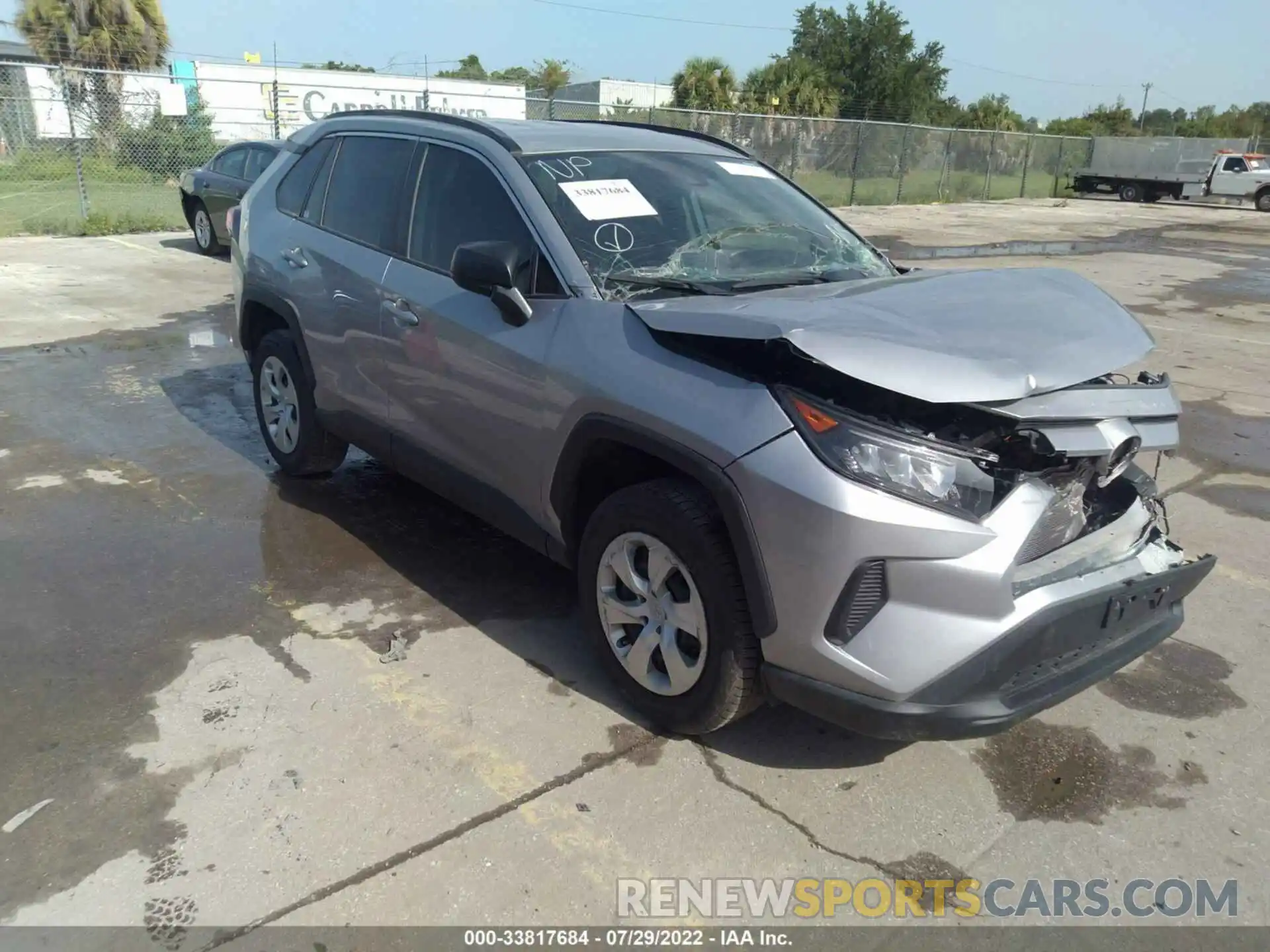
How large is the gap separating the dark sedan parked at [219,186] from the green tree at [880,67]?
45958 millimetres

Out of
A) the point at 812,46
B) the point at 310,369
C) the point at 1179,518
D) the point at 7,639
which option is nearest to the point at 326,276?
the point at 310,369

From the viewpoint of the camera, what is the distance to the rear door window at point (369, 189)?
428cm

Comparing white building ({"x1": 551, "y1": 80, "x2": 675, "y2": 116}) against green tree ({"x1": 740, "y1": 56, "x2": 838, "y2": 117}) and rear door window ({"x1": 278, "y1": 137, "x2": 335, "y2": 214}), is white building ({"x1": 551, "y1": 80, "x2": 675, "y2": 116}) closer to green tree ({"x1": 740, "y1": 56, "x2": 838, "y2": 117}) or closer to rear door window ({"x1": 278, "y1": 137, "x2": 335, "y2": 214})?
green tree ({"x1": 740, "y1": 56, "x2": 838, "y2": 117})

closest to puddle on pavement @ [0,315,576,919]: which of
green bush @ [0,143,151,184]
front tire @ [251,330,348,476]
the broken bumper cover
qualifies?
front tire @ [251,330,348,476]

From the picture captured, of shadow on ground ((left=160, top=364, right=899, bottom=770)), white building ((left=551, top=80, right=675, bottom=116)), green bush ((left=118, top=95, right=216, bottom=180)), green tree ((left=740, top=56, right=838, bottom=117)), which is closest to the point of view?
shadow on ground ((left=160, top=364, right=899, bottom=770))

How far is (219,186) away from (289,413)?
886cm

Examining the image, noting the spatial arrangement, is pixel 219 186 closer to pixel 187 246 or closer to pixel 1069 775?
pixel 187 246

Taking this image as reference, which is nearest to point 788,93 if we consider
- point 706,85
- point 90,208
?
point 706,85

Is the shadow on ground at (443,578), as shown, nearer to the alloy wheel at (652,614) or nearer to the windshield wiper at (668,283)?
the alloy wheel at (652,614)

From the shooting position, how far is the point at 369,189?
448 cm

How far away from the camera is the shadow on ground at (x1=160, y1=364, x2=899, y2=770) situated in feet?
10.6

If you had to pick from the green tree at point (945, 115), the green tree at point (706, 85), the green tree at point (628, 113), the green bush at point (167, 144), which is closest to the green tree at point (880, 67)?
the green tree at point (945, 115)

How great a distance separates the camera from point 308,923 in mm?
2408

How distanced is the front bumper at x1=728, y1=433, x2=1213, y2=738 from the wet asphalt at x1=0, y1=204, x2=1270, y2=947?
0.47 metres
